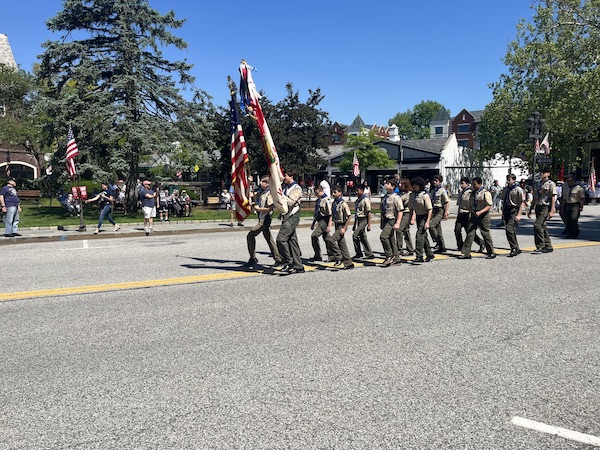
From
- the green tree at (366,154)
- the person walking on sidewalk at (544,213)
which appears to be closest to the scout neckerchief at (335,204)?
the person walking on sidewalk at (544,213)

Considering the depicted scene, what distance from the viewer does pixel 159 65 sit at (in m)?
24.9

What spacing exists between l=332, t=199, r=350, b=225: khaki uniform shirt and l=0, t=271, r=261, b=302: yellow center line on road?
6.53 ft

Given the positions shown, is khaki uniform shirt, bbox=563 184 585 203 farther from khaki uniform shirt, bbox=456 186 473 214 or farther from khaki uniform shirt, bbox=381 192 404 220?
khaki uniform shirt, bbox=381 192 404 220

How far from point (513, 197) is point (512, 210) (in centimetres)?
30

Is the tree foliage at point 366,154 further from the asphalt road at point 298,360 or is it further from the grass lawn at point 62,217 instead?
the asphalt road at point 298,360

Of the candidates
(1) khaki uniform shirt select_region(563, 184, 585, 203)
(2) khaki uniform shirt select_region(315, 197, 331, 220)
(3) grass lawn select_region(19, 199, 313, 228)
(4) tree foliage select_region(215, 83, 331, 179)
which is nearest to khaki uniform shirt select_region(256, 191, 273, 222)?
(2) khaki uniform shirt select_region(315, 197, 331, 220)

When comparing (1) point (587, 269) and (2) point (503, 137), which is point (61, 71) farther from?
(2) point (503, 137)

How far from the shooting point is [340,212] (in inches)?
390

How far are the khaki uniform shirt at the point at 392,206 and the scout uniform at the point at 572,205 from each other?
23.5ft

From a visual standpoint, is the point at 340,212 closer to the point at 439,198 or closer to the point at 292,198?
the point at 292,198

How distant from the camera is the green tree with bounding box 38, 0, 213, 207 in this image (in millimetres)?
22594

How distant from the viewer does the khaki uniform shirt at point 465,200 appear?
36.6 feet

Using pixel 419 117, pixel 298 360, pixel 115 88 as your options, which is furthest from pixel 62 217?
pixel 419 117

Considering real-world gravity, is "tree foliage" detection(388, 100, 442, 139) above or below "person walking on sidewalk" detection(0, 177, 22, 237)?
above
